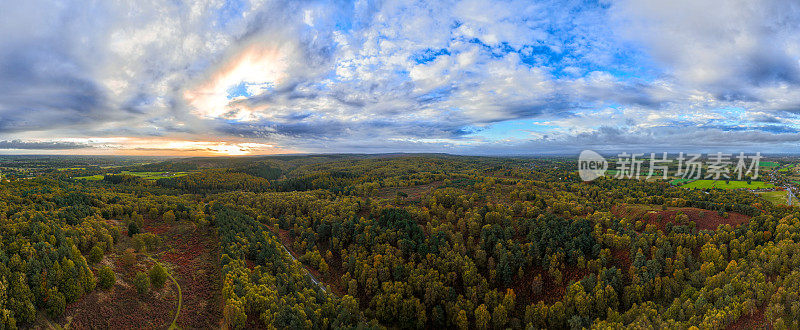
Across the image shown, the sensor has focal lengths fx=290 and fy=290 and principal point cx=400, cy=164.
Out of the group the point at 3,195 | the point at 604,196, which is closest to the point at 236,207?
the point at 3,195

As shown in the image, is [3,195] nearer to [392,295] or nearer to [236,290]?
[236,290]

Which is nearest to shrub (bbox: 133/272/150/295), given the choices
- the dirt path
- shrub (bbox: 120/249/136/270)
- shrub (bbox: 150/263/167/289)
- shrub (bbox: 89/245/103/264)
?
shrub (bbox: 150/263/167/289)

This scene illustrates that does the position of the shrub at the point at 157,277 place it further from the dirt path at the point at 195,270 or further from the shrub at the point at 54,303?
the shrub at the point at 54,303

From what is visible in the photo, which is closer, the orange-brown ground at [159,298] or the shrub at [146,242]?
the orange-brown ground at [159,298]

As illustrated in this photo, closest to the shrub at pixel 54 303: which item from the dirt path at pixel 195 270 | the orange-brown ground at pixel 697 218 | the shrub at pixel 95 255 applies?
the dirt path at pixel 195 270

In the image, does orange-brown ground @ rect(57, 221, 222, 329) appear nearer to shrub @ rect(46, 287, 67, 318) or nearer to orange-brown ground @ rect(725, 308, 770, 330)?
shrub @ rect(46, 287, 67, 318)

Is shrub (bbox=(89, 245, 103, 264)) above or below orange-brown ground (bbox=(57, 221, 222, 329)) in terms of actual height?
above
